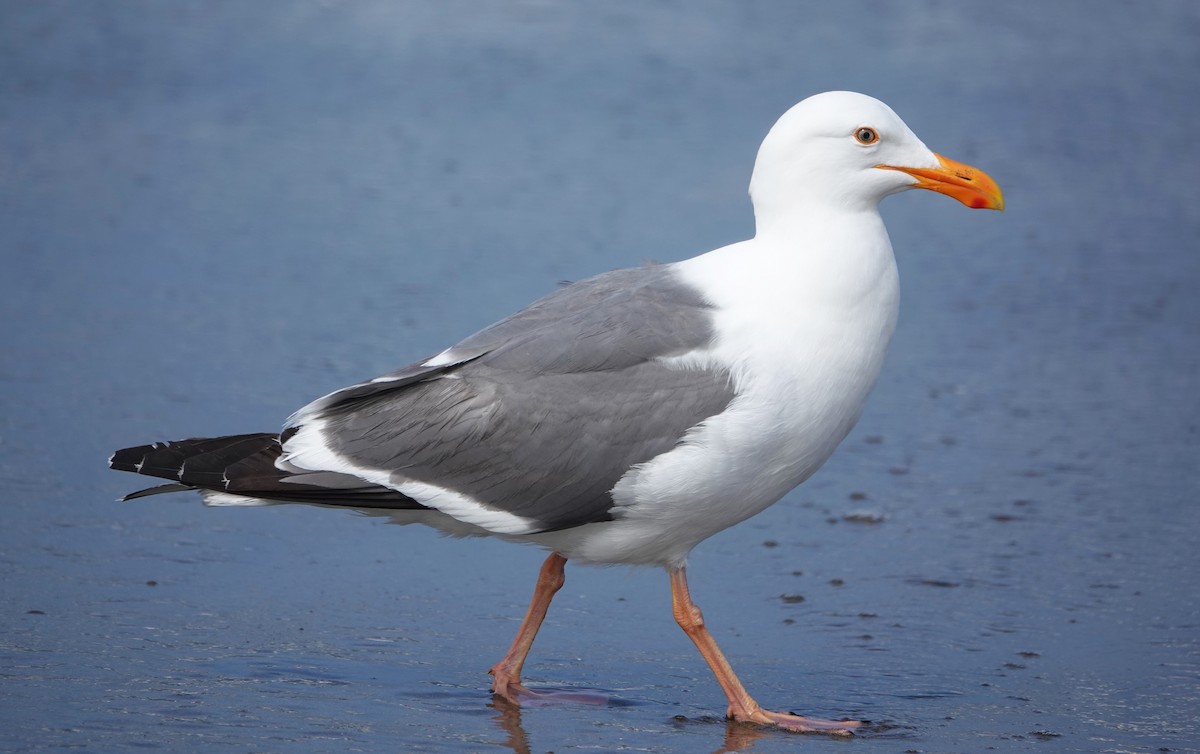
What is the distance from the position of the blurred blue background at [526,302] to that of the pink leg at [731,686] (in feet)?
0.22

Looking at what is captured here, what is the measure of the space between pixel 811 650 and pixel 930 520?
115 cm

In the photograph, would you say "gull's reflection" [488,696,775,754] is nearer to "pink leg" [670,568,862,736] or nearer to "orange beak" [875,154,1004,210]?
"pink leg" [670,568,862,736]

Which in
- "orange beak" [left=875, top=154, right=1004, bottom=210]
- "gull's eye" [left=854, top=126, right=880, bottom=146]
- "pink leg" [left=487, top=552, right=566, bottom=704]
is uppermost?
"gull's eye" [left=854, top=126, right=880, bottom=146]

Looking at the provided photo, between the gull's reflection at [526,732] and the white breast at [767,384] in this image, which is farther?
→ the white breast at [767,384]

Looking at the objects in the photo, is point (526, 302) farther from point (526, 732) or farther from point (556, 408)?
point (526, 732)

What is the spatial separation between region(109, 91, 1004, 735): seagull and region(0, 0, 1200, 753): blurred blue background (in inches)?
18.0

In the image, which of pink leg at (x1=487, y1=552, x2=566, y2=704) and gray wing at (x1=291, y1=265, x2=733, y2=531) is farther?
pink leg at (x1=487, y1=552, x2=566, y2=704)

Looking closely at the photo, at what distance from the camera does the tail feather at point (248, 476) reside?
4273 millimetres

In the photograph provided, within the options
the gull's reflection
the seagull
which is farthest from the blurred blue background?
the seagull

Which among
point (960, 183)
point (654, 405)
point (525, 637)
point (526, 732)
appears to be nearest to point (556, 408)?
point (654, 405)

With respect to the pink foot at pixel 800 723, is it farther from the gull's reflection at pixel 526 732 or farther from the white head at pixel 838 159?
the white head at pixel 838 159

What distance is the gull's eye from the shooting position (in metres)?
4.41

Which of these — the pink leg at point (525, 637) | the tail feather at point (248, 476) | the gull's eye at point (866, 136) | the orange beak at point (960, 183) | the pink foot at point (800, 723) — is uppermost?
the gull's eye at point (866, 136)

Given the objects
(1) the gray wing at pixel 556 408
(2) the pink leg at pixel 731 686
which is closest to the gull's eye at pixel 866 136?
(1) the gray wing at pixel 556 408
